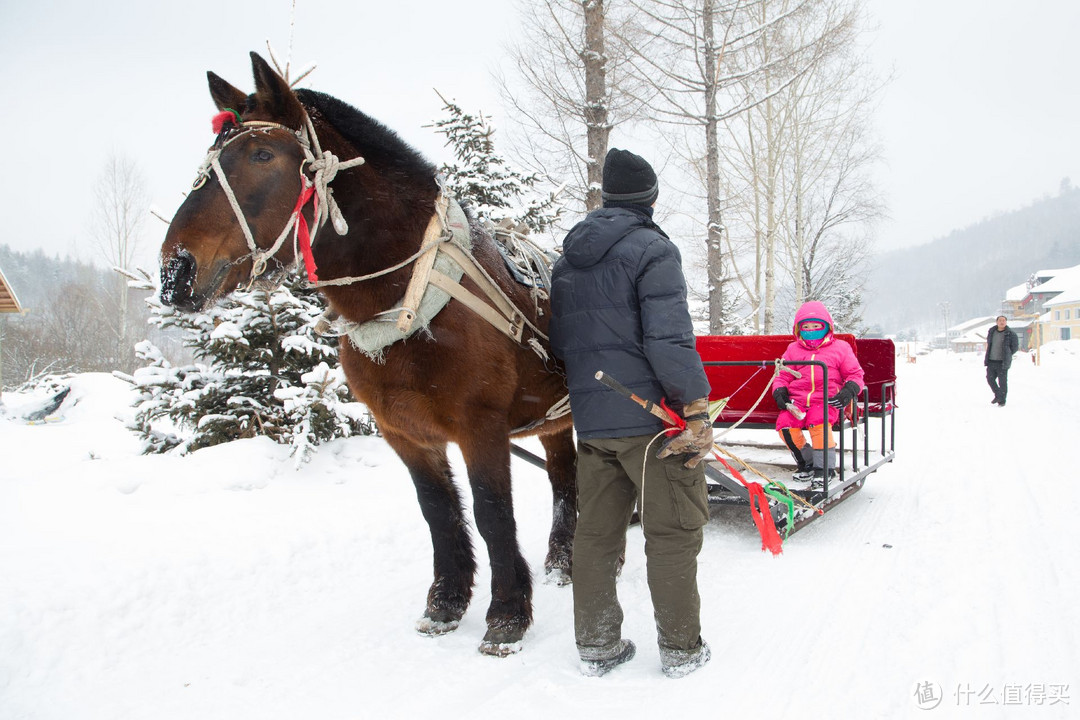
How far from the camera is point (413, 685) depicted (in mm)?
2748

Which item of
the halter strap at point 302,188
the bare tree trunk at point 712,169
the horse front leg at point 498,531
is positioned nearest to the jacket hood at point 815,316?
the horse front leg at point 498,531

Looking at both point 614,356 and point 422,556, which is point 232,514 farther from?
point 614,356

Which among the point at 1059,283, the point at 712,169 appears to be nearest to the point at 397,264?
the point at 712,169

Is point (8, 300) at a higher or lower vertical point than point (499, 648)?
higher

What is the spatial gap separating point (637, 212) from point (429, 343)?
43.0 inches

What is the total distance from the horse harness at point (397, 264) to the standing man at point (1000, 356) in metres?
13.5

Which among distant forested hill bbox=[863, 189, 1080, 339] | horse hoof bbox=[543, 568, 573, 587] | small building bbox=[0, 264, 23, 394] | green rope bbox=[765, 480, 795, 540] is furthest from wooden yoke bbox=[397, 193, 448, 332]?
distant forested hill bbox=[863, 189, 1080, 339]

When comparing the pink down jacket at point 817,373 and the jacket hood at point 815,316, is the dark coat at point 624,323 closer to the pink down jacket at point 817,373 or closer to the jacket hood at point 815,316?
the pink down jacket at point 817,373

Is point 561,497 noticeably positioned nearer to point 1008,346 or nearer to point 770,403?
point 770,403

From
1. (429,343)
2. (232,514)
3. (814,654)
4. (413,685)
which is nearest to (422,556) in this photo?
(232,514)

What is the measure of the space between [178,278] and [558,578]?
2658mm

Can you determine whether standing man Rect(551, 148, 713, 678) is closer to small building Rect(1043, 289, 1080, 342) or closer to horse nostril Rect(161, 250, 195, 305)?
horse nostril Rect(161, 250, 195, 305)

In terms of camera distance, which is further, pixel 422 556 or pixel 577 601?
pixel 422 556

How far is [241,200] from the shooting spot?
2531 millimetres
